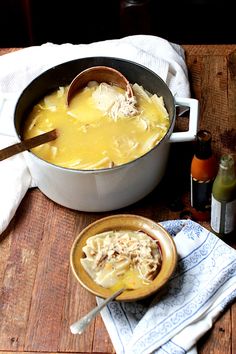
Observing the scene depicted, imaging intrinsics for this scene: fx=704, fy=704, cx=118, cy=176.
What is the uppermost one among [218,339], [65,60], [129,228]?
[65,60]

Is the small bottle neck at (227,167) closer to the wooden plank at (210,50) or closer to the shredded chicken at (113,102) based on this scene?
the shredded chicken at (113,102)

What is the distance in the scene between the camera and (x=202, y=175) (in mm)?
1478

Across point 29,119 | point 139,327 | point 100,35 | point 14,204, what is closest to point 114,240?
point 139,327

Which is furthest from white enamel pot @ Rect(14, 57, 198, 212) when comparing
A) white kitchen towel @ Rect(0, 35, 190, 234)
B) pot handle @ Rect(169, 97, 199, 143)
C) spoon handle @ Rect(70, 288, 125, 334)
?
spoon handle @ Rect(70, 288, 125, 334)

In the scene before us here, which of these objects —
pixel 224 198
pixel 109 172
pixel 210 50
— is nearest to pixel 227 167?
pixel 224 198

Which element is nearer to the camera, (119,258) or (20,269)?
(119,258)

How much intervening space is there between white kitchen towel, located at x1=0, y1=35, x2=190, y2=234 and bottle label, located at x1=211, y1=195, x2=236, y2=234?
420mm

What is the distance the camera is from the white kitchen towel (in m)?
1.78

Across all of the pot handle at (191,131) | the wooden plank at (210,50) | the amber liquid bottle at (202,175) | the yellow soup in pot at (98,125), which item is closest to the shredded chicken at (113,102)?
the yellow soup in pot at (98,125)

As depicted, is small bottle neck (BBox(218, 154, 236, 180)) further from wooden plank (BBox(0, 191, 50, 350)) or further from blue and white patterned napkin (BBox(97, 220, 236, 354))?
wooden plank (BBox(0, 191, 50, 350))

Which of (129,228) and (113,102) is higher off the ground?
(113,102)

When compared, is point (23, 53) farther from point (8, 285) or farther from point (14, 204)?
point (8, 285)

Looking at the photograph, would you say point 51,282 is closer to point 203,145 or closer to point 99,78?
point 203,145

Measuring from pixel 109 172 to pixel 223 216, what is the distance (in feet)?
0.83
